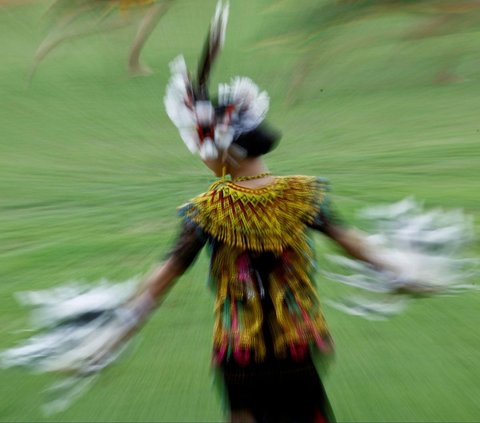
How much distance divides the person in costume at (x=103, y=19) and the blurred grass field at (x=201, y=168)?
0.19 metres

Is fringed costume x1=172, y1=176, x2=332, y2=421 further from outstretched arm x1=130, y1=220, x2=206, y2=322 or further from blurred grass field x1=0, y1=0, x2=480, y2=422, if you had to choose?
blurred grass field x1=0, y1=0, x2=480, y2=422

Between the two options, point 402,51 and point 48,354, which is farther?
point 402,51

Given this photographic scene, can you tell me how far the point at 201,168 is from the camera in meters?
9.39

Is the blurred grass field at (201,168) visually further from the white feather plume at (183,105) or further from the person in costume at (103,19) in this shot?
the white feather plume at (183,105)

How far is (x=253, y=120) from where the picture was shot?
2953 millimetres

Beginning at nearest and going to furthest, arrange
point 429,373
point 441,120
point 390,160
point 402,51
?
1. point 429,373
2. point 390,160
3. point 441,120
4. point 402,51

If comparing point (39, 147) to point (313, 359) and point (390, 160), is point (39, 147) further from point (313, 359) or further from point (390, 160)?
point (313, 359)

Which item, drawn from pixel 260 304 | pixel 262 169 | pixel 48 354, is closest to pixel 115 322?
pixel 48 354

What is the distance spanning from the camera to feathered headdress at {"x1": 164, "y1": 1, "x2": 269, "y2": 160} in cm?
294

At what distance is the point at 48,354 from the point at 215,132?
778mm

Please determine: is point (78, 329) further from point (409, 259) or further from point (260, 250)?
point (409, 259)

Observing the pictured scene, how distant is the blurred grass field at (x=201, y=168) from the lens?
4.10 meters

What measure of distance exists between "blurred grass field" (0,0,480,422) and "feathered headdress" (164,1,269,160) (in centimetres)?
128

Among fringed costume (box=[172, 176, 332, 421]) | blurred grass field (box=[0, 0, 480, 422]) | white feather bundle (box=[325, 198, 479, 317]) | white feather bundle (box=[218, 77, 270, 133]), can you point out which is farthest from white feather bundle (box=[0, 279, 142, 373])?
blurred grass field (box=[0, 0, 480, 422])
